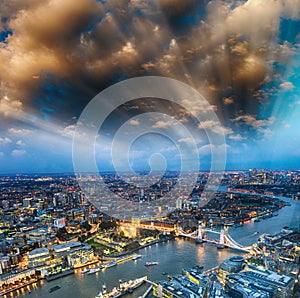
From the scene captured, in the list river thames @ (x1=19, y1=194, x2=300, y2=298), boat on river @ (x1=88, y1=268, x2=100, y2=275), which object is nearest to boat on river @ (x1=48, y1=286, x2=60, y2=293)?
river thames @ (x1=19, y1=194, x2=300, y2=298)

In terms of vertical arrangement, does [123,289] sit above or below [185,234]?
above

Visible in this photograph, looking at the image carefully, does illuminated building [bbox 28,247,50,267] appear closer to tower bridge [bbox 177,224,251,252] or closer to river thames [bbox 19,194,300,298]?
river thames [bbox 19,194,300,298]

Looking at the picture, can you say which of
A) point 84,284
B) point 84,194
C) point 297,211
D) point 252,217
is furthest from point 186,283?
point 84,194

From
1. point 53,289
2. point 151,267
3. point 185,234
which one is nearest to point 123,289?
point 151,267

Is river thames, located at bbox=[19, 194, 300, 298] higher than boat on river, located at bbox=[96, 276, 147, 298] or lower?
lower

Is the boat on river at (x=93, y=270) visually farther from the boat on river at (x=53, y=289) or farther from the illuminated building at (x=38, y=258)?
the illuminated building at (x=38, y=258)

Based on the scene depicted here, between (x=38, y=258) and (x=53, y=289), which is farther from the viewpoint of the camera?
(x=38, y=258)

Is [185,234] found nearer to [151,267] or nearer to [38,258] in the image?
[151,267]

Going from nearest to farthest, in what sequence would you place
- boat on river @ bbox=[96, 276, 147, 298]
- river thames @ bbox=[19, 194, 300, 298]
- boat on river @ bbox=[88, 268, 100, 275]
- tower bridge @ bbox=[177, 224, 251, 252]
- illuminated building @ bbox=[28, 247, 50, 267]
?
boat on river @ bbox=[96, 276, 147, 298]
river thames @ bbox=[19, 194, 300, 298]
boat on river @ bbox=[88, 268, 100, 275]
illuminated building @ bbox=[28, 247, 50, 267]
tower bridge @ bbox=[177, 224, 251, 252]

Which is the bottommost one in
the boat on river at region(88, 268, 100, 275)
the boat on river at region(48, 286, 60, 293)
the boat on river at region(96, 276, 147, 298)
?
the boat on river at region(48, 286, 60, 293)
